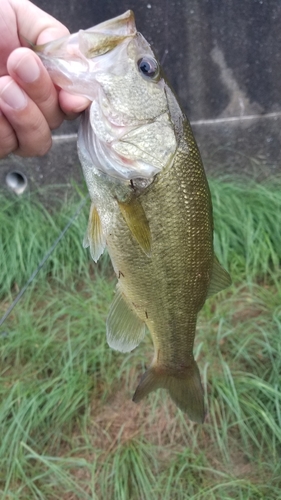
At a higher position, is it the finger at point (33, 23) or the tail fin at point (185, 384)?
the finger at point (33, 23)

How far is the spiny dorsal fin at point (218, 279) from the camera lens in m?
1.49

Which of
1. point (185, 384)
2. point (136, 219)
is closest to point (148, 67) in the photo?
point (136, 219)

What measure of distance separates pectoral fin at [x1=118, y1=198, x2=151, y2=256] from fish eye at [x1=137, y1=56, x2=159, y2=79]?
1.04 feet

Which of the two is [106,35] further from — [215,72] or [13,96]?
[215,72]

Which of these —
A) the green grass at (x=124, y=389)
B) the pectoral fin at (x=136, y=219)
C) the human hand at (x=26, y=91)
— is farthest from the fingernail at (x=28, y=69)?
the green grass at (x=124, y=389)

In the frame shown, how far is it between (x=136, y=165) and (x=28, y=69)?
331 millimetres

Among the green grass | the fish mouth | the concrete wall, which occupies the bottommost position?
the green grass

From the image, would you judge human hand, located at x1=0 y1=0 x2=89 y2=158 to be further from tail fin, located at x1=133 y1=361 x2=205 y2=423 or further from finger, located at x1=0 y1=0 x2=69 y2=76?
tail fin, located at x1=133 y1=361 x2=205 y2=423

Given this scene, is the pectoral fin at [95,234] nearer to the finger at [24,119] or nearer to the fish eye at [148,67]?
the finger at [24,119]

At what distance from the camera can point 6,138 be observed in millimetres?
1356

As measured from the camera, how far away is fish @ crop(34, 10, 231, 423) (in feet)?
3.85

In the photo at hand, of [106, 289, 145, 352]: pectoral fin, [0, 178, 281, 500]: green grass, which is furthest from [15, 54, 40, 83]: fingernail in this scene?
[0, 178, 281, 500]: green grass

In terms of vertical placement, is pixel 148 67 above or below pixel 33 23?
below

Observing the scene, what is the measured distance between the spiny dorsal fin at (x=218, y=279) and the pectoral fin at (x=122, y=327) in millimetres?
247
